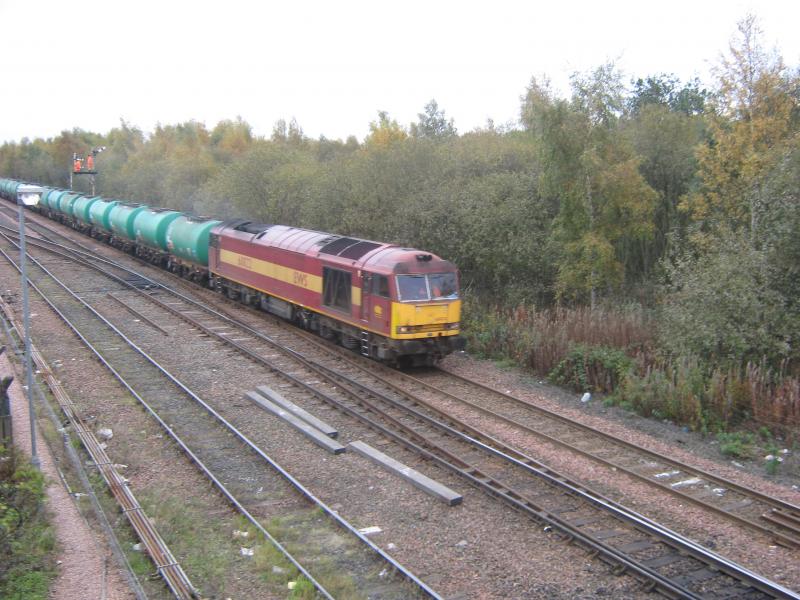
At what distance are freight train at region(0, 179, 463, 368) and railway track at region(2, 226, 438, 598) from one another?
4.57m

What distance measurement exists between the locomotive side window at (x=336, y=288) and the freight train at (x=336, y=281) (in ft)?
0.09

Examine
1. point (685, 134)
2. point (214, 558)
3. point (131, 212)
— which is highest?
point (685, 134)

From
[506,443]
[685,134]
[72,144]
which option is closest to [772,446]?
[506,443]

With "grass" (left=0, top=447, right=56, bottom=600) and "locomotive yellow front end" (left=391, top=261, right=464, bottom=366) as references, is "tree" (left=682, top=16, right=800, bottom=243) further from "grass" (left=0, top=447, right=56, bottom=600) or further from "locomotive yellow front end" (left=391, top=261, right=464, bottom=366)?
"grass" (left=0, top=447, right=56, bottom=600)

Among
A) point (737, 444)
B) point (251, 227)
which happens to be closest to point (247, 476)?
point (737, 444)

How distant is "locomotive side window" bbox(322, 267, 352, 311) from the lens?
61.0ft

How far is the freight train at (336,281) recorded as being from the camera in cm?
1702

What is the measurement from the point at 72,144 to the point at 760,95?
9742cm

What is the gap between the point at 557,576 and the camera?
28.0ft

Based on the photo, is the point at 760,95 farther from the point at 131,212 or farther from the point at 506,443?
the point at 131,212

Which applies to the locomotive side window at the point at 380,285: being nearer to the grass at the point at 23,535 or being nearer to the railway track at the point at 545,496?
the railway track at the point at 545,496

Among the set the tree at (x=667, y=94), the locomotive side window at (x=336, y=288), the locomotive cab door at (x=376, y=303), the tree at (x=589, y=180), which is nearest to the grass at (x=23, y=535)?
the locomotive cab door at (x=376, y=303)

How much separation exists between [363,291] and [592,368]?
5.73m

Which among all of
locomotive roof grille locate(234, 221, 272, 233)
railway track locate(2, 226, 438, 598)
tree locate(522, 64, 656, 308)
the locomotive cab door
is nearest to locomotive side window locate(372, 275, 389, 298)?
the locomotive cab door
